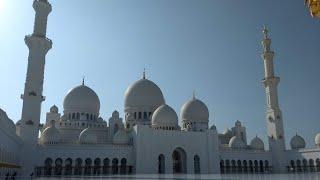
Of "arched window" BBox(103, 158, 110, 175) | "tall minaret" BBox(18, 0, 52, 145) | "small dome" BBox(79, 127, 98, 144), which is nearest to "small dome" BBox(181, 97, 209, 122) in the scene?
"arched window" BBox(103, 158, 110, 175)

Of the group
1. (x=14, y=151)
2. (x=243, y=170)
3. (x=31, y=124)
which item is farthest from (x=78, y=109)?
(x=243, y=170)

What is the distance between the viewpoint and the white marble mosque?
Result: 26.8 meters

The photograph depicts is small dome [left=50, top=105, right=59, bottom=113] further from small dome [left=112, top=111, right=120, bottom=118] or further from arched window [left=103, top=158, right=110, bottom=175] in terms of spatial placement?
arched window [left=103, top=158, right=110, bottom=175]

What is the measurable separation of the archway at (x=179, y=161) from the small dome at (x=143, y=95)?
6.53 metres

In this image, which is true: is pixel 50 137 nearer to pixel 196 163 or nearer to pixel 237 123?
pixel 196 163

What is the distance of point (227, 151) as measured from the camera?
36.2m

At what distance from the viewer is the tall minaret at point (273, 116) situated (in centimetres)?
3603

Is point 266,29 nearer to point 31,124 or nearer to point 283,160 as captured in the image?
point 283,160

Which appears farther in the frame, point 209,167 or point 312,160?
point 312,160

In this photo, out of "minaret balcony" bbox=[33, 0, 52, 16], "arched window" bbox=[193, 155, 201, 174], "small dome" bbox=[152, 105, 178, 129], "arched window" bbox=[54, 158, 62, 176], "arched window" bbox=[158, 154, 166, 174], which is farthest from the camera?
"small dome" bbox=[152, 105, 178, 129]

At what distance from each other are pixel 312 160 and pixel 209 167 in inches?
438

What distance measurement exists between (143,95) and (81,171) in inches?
469

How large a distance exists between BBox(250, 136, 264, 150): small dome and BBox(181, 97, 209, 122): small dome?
627cm

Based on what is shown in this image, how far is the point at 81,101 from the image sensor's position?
3653 centimetres
